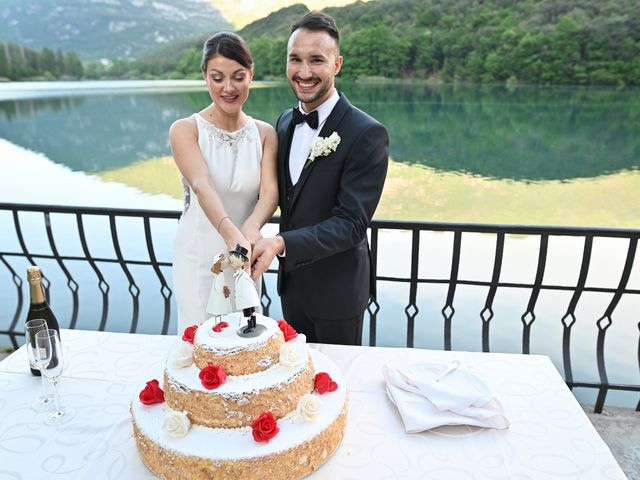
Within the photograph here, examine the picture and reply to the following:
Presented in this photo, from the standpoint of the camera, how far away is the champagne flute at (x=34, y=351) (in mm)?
1799

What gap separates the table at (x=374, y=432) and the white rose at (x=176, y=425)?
0.69ft

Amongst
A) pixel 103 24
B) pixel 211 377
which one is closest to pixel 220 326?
pixel 211 377

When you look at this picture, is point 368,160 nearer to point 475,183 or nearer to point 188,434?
point 188,434

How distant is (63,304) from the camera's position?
12.8m

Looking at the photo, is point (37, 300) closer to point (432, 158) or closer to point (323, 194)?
point (323, 194)

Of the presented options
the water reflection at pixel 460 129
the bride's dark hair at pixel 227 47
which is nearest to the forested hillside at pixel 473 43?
the water reflection at pixel 460 129

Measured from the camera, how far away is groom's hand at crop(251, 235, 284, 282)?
2.00 m

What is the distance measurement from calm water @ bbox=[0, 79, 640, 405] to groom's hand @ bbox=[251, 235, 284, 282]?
7.36 metres

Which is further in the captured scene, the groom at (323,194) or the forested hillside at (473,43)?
the forested hillside at (473,43)

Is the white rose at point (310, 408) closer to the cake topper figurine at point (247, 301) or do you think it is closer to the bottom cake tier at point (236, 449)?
the bottom cake tier at point (236, 449)

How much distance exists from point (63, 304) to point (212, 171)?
40.1 feet

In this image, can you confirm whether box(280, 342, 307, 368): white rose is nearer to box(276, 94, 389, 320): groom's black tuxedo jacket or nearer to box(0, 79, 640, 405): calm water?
box(276, 94, 389, 320): groom's black tuxedo jacket

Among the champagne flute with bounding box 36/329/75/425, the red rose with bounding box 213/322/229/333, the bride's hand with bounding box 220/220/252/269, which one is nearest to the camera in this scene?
the red rose with bounding box 213/322/229/333

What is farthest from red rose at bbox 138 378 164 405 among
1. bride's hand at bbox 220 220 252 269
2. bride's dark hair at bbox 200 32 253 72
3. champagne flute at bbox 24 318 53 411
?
bride's dark hair at bbox 200 32 253 72
